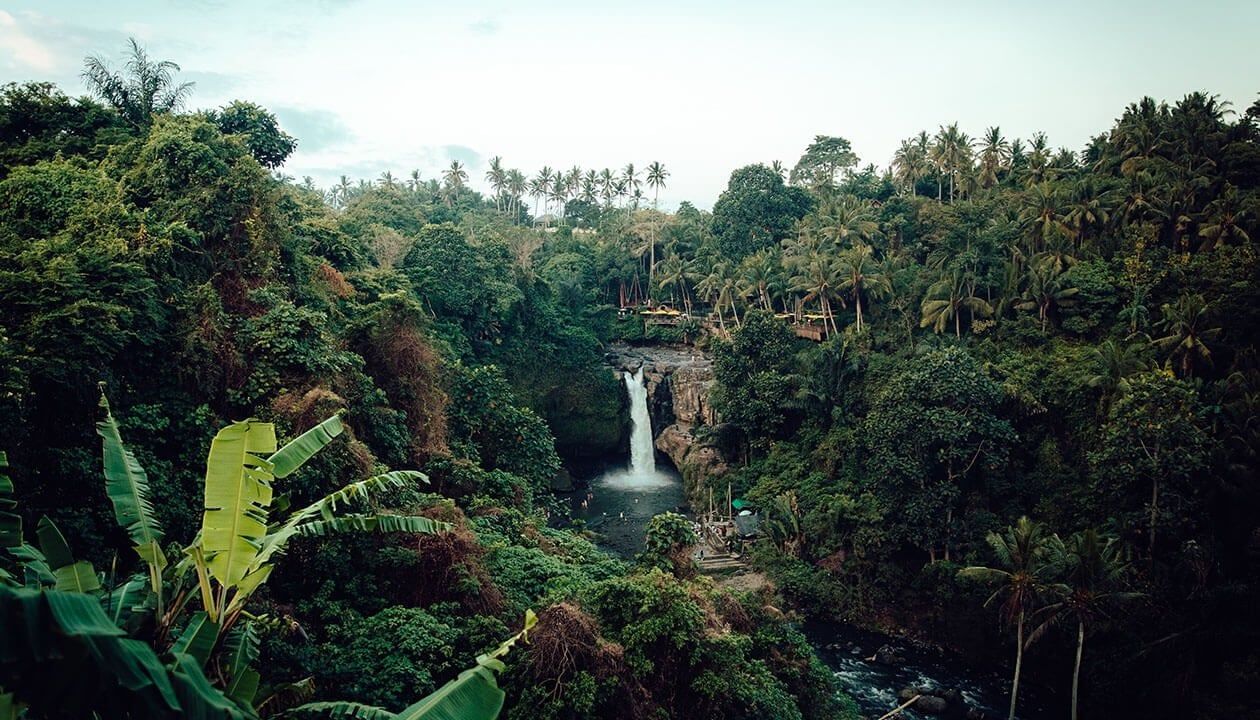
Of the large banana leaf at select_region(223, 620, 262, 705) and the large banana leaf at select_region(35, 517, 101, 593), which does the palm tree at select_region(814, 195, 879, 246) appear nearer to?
the large banana leaf at select_region(223, 620, 262, 705)

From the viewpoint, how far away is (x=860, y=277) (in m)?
33.8

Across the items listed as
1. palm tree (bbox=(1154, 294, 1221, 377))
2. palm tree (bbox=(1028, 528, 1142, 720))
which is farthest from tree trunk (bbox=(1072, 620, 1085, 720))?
palm tree (bbox=(1154, 294, 1221, 377))

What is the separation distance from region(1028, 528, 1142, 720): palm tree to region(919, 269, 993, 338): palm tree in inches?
492

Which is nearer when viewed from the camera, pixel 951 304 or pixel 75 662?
pixel 75 662

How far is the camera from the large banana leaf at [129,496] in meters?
6.03

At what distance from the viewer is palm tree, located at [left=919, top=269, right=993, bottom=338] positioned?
28.8 m

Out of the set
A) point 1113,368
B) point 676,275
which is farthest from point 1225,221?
point 676,275

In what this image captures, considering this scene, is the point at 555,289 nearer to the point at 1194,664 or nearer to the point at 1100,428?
the point at 1100,428

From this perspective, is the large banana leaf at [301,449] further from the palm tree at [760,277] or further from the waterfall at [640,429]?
the palm tree at [760,277]

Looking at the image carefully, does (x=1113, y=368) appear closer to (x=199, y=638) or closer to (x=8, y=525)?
(x=199, y=638)

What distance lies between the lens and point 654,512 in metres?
34.3

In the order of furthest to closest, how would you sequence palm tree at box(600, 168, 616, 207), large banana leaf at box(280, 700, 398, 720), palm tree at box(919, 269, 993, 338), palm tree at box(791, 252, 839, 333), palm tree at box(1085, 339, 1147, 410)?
palm tree at box(600, 168, 616, 207) → palm tree at box(791, 252, 839, 333) → palm tree at box(919, 269, 993, 338) → palm tree at box(1085, 339, 1147, 410) → large banana leaf at box(280, 700, 398, 720)

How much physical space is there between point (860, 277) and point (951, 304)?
212 inches

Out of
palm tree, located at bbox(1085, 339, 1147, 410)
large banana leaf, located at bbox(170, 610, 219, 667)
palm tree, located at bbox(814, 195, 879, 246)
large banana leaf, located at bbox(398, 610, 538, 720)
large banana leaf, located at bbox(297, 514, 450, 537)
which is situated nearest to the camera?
large banana leaf, located at bbox(170, 610, 219, 667)
